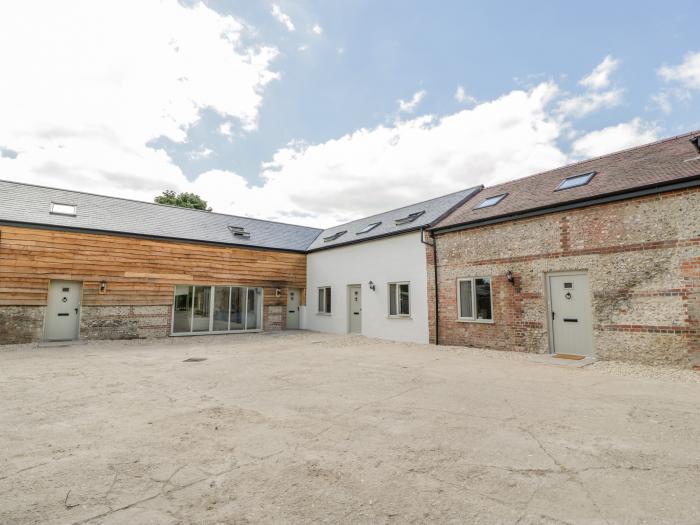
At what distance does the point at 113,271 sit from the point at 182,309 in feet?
9.30

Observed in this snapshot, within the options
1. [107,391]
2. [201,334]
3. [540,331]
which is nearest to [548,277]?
[540,331]

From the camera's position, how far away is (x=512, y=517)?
8.12 ft

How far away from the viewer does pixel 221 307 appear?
1584 cm

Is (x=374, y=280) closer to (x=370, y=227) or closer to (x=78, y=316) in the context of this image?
(x=370, y=227)

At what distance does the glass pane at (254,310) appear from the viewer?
16.7 m

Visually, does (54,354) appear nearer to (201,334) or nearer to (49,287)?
(49,287)

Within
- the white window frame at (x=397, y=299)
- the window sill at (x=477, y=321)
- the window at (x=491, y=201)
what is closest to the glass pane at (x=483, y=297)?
the window sill at (x=477, y=321)

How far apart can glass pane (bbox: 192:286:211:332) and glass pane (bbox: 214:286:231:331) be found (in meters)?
0.30

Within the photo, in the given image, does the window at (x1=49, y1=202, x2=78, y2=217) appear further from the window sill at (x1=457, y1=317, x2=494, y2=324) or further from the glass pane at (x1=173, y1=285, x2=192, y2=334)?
the window sill at (x1=457, y1=317, x2=494, y2=324)

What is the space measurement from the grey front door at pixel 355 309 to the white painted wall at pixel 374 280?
22 centimetres

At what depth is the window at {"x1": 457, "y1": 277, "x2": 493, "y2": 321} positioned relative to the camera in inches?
432

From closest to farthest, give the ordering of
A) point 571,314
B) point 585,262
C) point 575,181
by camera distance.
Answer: point 585,262
point 571,314
point 575,181

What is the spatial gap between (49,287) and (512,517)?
14970 mm

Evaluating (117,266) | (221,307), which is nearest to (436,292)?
(221,307)
